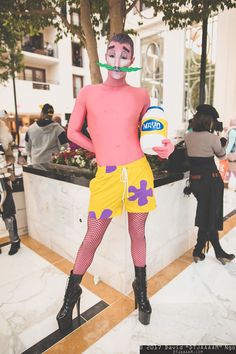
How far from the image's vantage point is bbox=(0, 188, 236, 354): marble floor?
1.68 metres

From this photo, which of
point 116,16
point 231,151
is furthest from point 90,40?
point 231,151

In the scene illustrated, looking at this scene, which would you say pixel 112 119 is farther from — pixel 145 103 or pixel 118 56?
pixel 118 56

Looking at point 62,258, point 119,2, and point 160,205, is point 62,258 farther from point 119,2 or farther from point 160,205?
point 119,2

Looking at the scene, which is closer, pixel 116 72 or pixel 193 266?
pixel 116 72

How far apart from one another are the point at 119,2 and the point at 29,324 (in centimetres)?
316

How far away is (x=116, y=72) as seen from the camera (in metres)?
1.58

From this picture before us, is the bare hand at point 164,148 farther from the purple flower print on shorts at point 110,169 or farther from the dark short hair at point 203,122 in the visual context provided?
the dark short hair at point 203,122

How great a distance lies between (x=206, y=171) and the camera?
2.48 m

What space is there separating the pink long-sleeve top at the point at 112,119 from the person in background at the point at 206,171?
0.94 metres

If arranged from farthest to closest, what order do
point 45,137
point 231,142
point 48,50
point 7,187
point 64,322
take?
point 48,50
point 231,142
point 45,137
point 7,187
point 64,322

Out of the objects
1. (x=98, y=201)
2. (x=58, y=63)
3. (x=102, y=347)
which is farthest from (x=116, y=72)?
(x=58, y=63)

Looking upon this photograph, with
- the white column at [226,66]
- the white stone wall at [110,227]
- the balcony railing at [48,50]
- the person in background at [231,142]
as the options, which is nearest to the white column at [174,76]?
the white column at [226,66]

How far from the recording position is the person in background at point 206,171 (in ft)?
7.89

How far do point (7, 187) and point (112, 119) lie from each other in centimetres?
171
